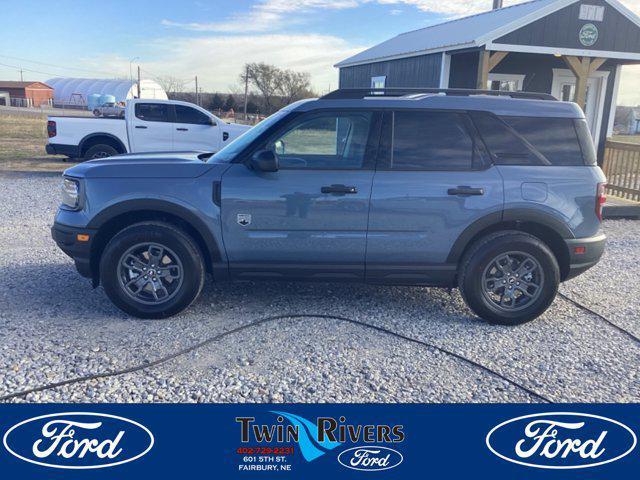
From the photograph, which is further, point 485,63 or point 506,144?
point 485,63

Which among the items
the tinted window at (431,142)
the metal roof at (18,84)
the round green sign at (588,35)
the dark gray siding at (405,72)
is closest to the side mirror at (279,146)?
the tinted window at (431,142)

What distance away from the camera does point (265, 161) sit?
4359mm

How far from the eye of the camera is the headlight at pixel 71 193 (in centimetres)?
459

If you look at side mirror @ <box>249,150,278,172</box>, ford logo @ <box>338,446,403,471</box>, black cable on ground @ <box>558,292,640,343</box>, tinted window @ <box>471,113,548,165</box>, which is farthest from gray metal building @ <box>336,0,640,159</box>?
ford logo @ <box>338,446,403,471</box>

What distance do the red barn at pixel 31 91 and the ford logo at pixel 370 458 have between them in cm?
8674

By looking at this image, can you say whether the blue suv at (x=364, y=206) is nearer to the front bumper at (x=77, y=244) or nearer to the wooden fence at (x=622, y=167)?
the front bumper at (x=77, y=244)

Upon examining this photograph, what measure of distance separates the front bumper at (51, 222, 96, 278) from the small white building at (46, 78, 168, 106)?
2368 inches

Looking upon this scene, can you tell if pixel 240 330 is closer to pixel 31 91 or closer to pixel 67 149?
pixel 67 149

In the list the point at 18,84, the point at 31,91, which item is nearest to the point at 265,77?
the point at 31,91

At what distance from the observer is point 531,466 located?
286cm

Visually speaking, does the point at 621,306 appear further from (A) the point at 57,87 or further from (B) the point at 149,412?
(A) the point at 57,87

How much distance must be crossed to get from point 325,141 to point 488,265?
5.53ft

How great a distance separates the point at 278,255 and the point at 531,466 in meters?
2.45

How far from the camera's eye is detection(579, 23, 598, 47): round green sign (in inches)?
485
